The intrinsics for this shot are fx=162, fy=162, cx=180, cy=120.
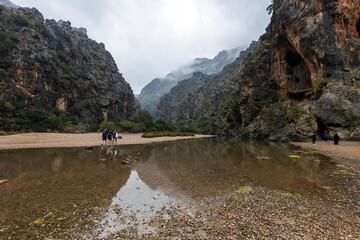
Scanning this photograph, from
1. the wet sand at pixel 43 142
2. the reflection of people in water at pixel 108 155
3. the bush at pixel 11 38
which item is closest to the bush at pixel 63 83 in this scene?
the bush at pixel 11 38

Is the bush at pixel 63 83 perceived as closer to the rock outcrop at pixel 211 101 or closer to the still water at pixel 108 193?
the still water at pixel 108 193

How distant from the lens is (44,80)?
59938 millimetres

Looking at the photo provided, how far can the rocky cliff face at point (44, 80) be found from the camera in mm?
47375

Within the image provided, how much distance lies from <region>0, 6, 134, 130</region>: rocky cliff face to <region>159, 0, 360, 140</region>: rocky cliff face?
6614 cm

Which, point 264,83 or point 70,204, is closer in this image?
Answer: point 70,204

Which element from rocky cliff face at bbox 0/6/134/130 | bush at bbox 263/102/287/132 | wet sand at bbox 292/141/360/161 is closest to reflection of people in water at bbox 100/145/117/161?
wet sand at bbox 292/141/360/161

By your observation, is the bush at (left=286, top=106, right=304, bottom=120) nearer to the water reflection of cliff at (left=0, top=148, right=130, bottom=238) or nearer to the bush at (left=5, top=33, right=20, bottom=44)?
the water reflection of cliff at (left=0, top=148, right=130, bottom=238)

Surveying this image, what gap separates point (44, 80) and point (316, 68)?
8475cm

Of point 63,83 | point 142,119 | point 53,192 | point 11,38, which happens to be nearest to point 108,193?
point 53,192

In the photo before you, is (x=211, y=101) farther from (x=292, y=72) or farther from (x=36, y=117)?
(x=36, y=117)

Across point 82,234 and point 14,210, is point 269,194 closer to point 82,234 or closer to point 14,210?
point 82,234

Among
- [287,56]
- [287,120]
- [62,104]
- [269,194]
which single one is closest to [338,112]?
[287,120]

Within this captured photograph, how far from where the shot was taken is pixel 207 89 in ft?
580

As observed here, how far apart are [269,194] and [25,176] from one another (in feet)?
43.2
